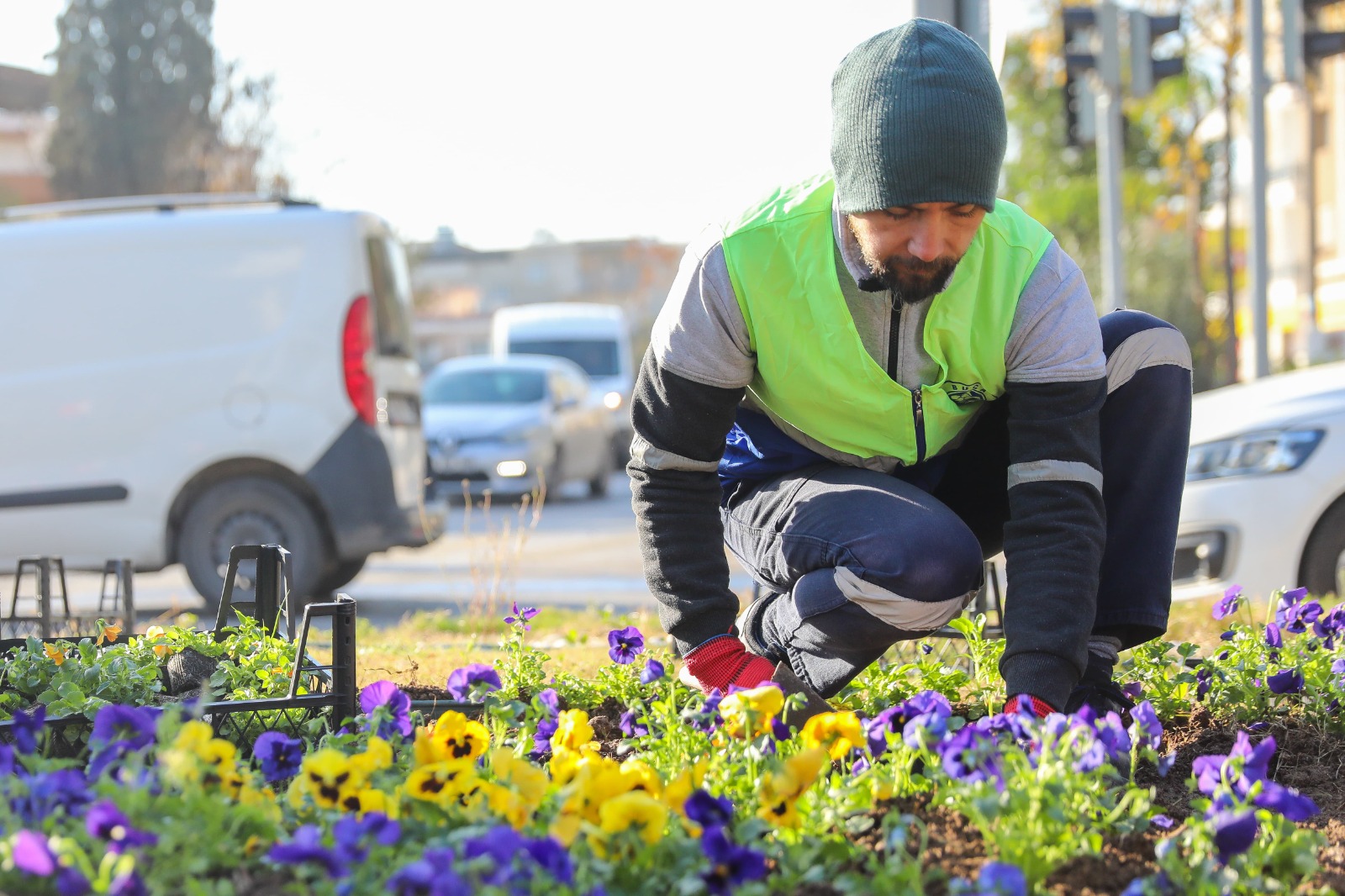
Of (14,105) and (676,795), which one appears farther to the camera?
(14,105)

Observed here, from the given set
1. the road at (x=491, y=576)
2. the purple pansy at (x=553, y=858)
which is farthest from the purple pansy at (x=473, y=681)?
the road at (x=491, y=576)

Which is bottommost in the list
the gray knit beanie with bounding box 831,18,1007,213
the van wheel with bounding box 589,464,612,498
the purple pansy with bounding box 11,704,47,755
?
the van wheel with bounding box 589,464,612,498

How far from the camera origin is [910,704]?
2.21m

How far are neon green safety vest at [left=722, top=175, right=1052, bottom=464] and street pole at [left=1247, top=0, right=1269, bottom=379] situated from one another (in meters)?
9.88

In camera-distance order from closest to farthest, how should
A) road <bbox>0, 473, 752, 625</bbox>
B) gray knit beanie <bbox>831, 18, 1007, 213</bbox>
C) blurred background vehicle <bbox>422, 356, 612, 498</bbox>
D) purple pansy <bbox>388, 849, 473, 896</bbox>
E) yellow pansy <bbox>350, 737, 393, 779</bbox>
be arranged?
purple pansy <bbox>388, 849, 473, 896</bbox> → yellow pansy <bbox>350, 737, 393, 779</bbox> → gray knit beanie <bbox>831, 18, 1007, 213</bbox> → road <bbox>0, 473, 752, 625</bbox> → blurred background vehicle <bbox>422, 356, 612, 498</bbox>

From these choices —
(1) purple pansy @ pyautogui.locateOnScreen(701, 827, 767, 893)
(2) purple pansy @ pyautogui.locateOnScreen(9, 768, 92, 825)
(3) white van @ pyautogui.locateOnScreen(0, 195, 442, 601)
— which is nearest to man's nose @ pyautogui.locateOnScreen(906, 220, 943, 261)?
(1) purple pansy @ pyautogui.locateOnScreen(701, 827, 767, 893)

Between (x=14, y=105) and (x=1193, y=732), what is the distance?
39794 mm

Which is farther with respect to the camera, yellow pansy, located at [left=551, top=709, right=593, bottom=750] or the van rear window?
the van rear window

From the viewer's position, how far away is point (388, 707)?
214 centimetres

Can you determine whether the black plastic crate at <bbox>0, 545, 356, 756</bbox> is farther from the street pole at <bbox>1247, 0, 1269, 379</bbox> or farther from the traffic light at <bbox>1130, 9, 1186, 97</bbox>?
the street pole at <bbox>1247, 0, 1269, 379</bbox>

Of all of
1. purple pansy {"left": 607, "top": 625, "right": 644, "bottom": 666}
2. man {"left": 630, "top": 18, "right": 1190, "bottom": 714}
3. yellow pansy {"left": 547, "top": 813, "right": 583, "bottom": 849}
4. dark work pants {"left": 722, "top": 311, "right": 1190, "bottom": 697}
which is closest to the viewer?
yellow pansy {"left": 547, "top": 813, "right": 583, "bottom": 849}

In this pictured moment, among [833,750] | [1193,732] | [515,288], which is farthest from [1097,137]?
[515,288]

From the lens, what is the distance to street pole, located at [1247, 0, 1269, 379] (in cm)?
1162

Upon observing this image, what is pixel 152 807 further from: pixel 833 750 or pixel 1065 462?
pixel 1065 462
